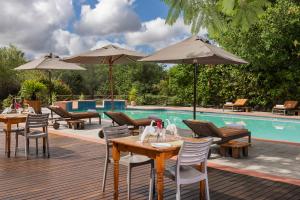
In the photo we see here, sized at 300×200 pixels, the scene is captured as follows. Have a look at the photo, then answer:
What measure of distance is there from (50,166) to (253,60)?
576 inches

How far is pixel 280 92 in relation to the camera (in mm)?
19141

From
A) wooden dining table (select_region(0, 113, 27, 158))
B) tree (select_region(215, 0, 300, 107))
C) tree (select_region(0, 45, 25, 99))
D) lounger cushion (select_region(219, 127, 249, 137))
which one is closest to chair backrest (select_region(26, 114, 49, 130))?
wooden dining table (select_region(0, 113, 27, 158))

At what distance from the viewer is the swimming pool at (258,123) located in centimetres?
1294

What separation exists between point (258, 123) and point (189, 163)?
1311cm

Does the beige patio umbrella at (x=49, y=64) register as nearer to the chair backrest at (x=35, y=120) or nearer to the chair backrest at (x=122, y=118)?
the chair backrest at (x=122, y=118)

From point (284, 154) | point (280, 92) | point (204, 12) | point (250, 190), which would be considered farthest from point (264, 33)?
point (204, 12)

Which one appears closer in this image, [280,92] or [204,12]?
[204,12]

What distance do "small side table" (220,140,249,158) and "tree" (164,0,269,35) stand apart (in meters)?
4.02

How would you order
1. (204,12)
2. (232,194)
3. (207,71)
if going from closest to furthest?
1. (204,12)
2. (232,194)
3. (207,71)

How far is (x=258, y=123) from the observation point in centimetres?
1636

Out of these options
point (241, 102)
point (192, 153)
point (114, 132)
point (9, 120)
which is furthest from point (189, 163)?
point (241, 102)

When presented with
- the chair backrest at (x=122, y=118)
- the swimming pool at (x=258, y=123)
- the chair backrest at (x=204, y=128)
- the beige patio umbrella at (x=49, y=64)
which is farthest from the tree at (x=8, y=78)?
the chair backrest at (x=204, y=128)

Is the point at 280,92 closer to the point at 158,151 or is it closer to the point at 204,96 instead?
the point at 204,96

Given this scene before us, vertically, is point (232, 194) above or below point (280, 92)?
below
